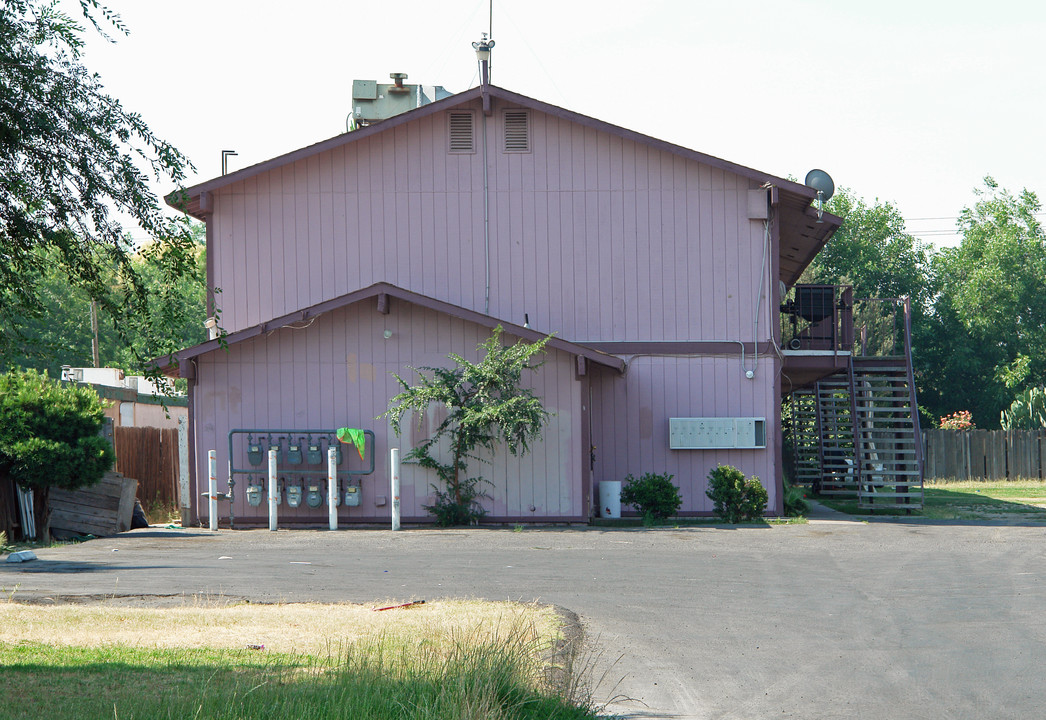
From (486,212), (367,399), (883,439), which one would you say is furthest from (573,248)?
(883,439)

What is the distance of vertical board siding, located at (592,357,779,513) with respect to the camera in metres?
22.1

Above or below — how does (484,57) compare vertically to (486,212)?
above

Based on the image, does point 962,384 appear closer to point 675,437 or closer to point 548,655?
point 675,437

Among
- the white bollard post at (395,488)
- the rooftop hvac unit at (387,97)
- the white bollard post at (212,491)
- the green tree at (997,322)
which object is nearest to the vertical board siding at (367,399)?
the white bollard post at (212,491)

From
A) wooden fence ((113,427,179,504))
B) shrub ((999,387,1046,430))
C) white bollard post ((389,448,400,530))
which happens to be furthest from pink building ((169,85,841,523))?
shrub ((999,387,1046,430))

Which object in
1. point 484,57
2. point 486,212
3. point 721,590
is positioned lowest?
point 721,590

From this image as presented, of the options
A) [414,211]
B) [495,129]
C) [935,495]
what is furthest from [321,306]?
[935,495]

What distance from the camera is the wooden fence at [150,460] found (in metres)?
22.6

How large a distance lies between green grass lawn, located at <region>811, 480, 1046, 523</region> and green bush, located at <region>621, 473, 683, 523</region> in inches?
197

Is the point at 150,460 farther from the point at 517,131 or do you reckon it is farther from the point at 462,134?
the point at 517,131

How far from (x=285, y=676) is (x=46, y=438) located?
38.8 feet

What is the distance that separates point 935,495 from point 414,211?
17.7 meters

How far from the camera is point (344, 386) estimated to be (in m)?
20.6

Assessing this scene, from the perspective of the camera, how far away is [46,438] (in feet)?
58.0
